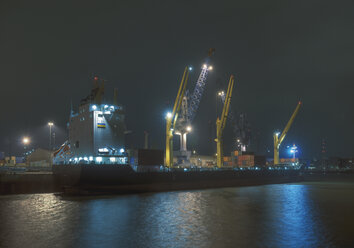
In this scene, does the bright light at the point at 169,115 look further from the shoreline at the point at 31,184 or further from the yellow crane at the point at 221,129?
the shoreline at the point at 31,184

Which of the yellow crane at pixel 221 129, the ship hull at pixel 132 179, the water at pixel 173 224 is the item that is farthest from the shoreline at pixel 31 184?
the yellow crane at pixel 221 129

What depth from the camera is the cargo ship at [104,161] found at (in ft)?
136

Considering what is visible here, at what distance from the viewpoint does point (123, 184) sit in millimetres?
44156

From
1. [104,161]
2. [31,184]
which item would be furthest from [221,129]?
[31,184]

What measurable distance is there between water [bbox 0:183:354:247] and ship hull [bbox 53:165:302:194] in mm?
6137

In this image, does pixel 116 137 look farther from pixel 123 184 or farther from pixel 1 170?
pixel 1 170

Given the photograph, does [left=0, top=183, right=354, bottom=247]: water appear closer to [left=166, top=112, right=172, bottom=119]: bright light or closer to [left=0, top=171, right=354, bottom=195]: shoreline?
[left=0, top=171, right=354, bottom=195]: shoreline

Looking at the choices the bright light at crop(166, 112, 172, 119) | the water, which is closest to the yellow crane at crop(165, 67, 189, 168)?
the bright light at crop(166, 112, 172, 119)

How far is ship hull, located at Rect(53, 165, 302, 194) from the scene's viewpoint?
134 feet

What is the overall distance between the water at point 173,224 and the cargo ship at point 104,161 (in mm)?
6872

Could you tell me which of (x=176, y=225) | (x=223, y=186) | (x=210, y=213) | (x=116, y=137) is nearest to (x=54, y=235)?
(x=176, y=225)

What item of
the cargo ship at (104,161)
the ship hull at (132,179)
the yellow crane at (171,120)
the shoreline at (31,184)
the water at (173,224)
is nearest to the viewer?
the water at (173,224)

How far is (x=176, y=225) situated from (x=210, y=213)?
6000mm

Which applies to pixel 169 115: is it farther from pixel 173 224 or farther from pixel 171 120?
pixel 173 224
